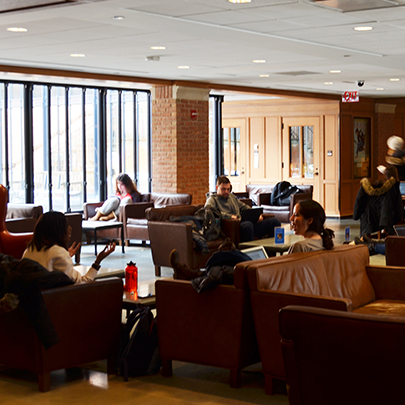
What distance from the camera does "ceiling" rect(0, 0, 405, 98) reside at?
19.0 feet

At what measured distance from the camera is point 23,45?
8250 mm

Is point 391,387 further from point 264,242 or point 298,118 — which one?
point 298,118

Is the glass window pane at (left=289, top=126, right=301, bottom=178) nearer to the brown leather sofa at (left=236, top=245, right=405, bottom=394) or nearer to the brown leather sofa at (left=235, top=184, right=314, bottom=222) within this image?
the brown leather sofa at (left=235, top=184, right=314, bottom=222)

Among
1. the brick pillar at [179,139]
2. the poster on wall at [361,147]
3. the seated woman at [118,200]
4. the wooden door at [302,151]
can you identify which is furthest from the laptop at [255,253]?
the poster on wall at [361,147]

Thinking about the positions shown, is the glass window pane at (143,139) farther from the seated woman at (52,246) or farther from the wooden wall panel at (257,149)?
the seated woman at (52,246)

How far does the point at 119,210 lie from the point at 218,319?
7.16 m

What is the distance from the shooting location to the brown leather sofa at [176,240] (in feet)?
27.3

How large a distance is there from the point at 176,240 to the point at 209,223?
24.9 inches

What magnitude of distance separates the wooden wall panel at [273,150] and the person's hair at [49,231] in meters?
12.7

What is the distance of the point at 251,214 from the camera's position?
31.8 feet

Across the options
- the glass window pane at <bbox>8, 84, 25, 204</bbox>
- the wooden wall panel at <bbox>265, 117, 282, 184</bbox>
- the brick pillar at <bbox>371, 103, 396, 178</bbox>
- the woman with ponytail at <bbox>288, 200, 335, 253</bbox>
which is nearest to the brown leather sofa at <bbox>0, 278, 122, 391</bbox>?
the woman with ponytail at <bbox>288, 200, 335, 253</bbox>

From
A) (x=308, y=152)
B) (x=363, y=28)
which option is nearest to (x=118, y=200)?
(x=363, y=28)

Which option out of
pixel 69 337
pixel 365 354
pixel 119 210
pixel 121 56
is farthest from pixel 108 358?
pixel 119 210

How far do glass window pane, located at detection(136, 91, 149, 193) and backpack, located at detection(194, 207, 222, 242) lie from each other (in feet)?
17.5
